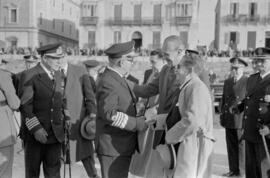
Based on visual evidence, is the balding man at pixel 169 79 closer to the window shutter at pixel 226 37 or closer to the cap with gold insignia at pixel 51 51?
the cap with gold insignia at pixel 51 51

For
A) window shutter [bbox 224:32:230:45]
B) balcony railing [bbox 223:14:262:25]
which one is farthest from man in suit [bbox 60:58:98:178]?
balcony railing [bbox 223:14:262:25]

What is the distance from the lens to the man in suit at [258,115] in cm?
560

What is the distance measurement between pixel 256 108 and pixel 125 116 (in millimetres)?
2391

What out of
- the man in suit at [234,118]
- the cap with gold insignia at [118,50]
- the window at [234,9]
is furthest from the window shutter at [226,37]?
the cap with gold insignia at [118,50]

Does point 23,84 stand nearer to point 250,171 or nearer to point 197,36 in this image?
point 250,171

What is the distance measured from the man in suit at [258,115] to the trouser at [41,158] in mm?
2727

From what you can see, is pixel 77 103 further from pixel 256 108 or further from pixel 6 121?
pixel 256 108


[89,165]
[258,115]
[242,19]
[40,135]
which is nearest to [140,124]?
[40,135]

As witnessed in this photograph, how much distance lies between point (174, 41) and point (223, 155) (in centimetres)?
478

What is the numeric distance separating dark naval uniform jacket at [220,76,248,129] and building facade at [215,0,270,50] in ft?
139

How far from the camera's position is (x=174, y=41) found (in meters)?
4.93

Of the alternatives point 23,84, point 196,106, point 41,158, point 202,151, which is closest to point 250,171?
point 202,151

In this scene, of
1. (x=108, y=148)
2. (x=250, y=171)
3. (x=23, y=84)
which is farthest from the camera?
(x=250, y=171)

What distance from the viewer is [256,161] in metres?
5.99
